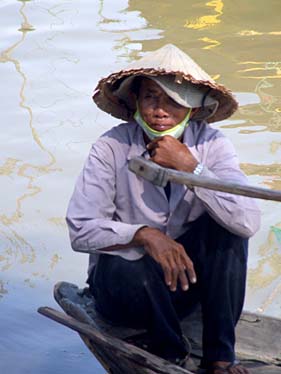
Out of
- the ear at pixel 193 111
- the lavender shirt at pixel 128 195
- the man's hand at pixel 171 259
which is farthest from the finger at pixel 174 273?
the ear at pixel 193 111

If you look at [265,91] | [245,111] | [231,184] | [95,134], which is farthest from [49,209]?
[231,184]

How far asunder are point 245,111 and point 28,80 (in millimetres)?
1870

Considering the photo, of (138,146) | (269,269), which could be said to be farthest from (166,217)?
(269,269)

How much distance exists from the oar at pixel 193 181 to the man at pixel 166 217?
303 millimetres

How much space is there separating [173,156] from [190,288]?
47 centimetres

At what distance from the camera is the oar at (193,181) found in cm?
271

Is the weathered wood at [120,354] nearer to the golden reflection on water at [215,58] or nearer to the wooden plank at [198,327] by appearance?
the wooden plank at [198,327]

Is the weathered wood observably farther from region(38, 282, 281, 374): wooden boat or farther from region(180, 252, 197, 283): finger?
region(180, 252, 197, 283): finger

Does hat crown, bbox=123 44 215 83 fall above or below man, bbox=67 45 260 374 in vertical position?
above

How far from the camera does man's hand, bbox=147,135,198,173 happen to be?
3260 millimetres

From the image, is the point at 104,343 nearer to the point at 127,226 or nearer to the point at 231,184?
the point at 127,226

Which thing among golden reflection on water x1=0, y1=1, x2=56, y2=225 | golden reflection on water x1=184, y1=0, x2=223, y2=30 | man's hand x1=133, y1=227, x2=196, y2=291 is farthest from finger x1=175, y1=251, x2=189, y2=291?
golden reflection on water x1=184, y1=0, x2=223, y2=30

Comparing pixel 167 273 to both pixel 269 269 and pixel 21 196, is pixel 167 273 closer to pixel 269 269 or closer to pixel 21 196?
pixel 269 269

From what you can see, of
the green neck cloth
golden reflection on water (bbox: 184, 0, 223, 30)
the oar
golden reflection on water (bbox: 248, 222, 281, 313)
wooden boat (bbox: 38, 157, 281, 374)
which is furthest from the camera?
golden reflection on water (bbox: 184, 0, 223, 30)
